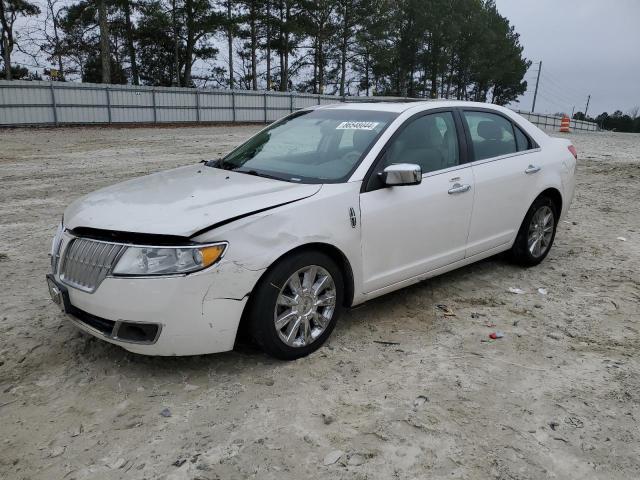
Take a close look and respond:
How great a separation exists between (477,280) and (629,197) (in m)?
5.57

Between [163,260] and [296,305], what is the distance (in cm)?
87

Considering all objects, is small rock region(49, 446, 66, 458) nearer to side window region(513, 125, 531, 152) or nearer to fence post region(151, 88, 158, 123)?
side window region(513, 125, 531, 152)

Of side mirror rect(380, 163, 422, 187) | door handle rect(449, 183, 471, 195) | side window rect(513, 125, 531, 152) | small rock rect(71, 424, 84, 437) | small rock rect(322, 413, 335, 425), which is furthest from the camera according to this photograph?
side window rect(513, 125, 531, 152)

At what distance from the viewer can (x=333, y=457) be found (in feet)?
8.71

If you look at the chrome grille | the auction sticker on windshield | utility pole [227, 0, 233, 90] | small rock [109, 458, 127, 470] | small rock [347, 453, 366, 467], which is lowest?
small rock [109, 458, 127, 470]

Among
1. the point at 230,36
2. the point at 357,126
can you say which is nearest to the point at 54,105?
the point at 230,36

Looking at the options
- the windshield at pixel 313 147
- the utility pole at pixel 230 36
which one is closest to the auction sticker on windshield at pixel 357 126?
the windshield at pixel 313 147

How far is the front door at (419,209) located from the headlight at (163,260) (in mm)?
Answer: 1185

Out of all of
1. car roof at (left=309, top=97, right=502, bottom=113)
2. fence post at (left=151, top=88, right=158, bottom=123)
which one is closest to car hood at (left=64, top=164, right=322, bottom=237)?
car roof at (left=309, top=97, right=502, bottom=113)

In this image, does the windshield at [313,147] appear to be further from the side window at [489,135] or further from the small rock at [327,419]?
the small rock at [327,419]

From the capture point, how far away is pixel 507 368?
139 inches

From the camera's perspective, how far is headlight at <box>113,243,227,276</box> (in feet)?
9.85

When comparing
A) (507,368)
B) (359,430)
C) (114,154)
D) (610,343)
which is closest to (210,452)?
(359,430)

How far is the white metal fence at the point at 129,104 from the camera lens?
2303 cm
